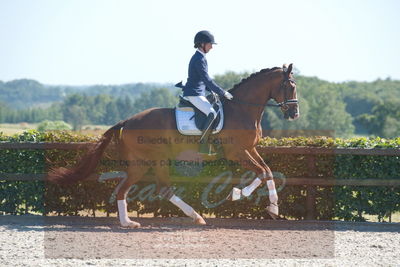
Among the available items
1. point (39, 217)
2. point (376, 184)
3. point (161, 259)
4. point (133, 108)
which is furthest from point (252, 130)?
point (133, 108)

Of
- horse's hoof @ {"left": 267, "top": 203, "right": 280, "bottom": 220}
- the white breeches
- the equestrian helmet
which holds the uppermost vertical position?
the equestrian helmet

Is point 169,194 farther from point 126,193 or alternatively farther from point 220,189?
point 220,189

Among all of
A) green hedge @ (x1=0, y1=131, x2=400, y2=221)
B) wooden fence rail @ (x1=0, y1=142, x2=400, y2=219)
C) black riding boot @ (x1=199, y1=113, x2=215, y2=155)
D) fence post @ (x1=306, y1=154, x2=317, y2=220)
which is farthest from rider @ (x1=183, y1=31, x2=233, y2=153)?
fence post @ (x1=306, y1=154, x2=317, y2=220)

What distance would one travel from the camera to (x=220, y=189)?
10055mm

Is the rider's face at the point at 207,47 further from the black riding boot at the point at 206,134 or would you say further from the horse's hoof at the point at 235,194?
the horse's hoof at the point at 235,194

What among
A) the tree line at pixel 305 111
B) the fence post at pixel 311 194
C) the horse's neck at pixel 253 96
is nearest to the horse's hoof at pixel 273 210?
the fence post at pixel 311 194

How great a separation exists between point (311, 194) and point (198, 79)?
9.99 ft

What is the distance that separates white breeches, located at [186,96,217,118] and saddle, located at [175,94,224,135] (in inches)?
3.6

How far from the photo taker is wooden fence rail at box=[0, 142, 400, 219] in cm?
973

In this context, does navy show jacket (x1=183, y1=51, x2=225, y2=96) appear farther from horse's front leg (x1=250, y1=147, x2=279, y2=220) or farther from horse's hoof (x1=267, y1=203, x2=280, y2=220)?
horse's hoof (x1=267, y1=203, x2=280, y2=220)

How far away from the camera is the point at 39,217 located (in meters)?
10.0

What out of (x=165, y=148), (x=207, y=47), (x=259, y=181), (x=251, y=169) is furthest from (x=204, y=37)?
(x=259, y=181)

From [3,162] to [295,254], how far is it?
5.98 m

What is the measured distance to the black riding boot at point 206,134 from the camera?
9086 millimetres
